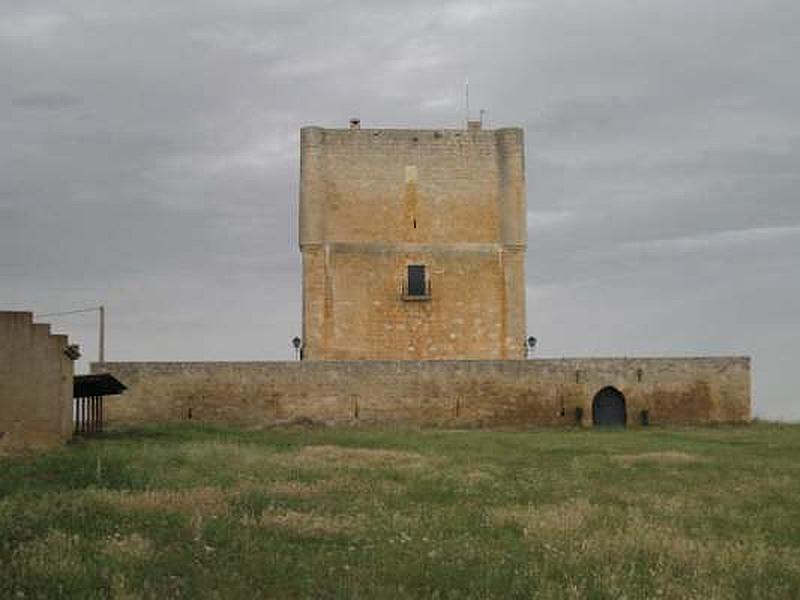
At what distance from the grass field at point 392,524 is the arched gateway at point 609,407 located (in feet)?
37.4

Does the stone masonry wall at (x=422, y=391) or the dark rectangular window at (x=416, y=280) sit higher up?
the dark rectangular window at (x=416, y=280)

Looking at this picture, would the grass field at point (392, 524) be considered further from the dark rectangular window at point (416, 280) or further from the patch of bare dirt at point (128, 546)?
the dark rectangular window at point (416, 280)

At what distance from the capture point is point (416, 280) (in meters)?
35.7

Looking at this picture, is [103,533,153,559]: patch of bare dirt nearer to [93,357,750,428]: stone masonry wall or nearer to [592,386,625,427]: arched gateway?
[93,357,750,428]: stone masonry wall

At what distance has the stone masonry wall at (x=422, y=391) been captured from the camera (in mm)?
29359

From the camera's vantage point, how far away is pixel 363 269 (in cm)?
3547

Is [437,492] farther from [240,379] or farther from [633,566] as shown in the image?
[240,379]

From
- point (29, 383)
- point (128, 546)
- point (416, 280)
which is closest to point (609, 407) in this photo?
point (416, 280)

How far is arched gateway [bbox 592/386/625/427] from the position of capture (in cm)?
3100

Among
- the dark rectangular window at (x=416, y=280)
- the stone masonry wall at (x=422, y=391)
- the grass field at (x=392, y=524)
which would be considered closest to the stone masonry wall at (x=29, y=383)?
the grass field at (x=392, y=524)

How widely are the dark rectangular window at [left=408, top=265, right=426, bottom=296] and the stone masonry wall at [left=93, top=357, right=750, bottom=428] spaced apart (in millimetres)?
5972

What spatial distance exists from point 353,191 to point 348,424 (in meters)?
9.21

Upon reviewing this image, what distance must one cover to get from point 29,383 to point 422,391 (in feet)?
40.2

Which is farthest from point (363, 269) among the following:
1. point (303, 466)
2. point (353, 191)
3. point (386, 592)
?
point (386, 592)
